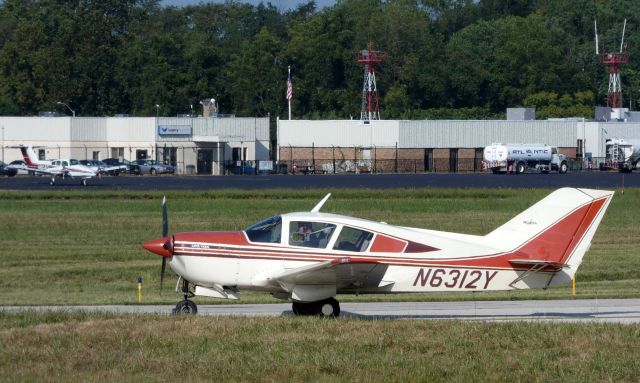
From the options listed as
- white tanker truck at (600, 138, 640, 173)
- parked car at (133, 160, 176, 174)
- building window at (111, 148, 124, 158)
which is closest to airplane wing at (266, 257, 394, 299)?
parked car at (133, 160, 176, 174)

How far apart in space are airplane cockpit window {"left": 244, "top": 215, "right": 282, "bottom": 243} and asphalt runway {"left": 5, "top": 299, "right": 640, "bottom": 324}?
140 centimetres

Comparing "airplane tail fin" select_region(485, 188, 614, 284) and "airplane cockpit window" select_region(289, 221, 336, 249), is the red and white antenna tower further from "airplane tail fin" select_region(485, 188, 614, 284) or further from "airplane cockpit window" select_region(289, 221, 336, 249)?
"airplane cockpit window" select_region(289, 221, 336, 249)

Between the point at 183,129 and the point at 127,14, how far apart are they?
53797mm

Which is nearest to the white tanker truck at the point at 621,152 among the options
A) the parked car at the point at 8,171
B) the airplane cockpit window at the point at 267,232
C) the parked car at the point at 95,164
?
the parked car at the point at 95,164

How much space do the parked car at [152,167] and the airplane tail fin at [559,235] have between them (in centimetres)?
7014

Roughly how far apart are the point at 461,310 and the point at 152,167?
68540 mm

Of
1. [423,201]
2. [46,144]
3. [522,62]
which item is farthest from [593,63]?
[423,201]

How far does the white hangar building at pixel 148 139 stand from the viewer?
91812mm

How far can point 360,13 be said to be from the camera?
142625 mm

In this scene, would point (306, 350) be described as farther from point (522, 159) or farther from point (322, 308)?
point (522, 159)

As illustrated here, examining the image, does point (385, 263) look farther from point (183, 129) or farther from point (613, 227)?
point (183, 129)

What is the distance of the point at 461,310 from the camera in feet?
66.3

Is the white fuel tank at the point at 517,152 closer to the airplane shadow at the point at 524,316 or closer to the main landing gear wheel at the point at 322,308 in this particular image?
the airplane shadow at the point at 524,316

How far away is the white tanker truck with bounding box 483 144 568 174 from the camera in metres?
85.2
